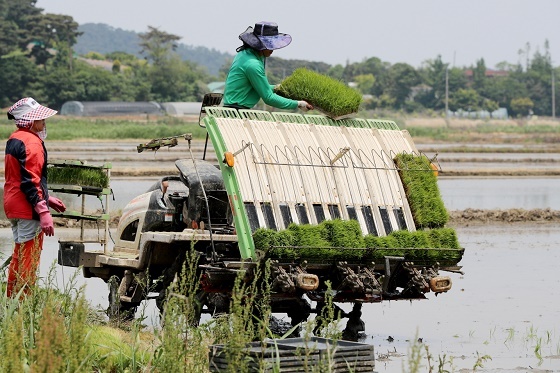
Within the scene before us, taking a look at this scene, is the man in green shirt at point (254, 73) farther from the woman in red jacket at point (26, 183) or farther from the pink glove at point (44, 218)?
the pink glove at point (44, 218)

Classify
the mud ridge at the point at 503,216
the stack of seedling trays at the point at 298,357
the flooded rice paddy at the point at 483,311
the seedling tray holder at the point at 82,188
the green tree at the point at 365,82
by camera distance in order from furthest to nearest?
the green tree at the point at 365,82
the mud ridge at the point at 503,216
the seedling tray holder at the point at 82,188
the flooded rice paddy at the point at 483,311
the stack of seedling trays at the point at 298,357

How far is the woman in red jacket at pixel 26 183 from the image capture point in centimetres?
975

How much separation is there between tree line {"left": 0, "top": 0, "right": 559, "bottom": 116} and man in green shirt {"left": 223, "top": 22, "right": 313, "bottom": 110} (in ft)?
262

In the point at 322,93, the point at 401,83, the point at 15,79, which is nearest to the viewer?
the point at 322,93

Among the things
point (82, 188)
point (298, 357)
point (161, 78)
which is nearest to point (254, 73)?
point (82, 188)

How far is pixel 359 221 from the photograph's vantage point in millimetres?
10680

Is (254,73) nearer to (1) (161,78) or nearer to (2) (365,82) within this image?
(1) (161,78)

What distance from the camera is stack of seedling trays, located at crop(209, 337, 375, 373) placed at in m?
6.91

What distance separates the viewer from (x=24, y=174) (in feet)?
32.1

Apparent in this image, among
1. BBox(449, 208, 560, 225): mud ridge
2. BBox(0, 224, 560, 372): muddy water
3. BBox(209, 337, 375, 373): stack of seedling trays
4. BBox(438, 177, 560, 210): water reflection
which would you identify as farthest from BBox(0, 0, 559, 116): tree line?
BBox(209, 337, 375, 373): stack of seedling trays

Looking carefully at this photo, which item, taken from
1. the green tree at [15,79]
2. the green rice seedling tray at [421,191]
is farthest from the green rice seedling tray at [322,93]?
the green tree at [15,79]

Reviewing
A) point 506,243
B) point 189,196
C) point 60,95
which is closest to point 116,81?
point 60,95

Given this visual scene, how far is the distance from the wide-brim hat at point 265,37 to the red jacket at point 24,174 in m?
2.19

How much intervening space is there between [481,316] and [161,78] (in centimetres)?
11352
